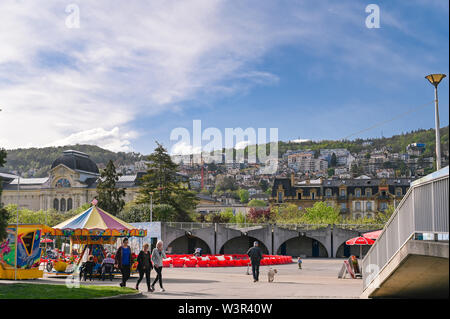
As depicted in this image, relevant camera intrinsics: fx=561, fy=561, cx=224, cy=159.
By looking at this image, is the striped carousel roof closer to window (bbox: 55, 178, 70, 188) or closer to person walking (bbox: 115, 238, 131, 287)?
person walking (bbox: 115, 238, 131, 287)

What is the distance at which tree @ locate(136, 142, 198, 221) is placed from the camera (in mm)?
76750

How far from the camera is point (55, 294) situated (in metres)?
15.8

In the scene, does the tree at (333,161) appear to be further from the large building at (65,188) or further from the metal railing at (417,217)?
the metal railing at (417,217)

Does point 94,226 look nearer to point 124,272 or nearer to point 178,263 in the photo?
point 124,272

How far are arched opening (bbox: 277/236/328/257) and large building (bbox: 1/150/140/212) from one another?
6456cm

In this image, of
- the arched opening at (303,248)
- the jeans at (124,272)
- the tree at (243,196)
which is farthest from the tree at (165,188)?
the tree at (243,196)

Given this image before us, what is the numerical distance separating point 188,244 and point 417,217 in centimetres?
5751

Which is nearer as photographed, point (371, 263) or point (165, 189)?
point (371, 263)

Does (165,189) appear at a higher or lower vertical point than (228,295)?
higher

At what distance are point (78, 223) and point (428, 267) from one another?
19.2 meters

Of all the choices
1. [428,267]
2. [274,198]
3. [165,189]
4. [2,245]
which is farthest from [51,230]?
[274,198]

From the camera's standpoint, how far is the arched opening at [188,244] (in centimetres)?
6638

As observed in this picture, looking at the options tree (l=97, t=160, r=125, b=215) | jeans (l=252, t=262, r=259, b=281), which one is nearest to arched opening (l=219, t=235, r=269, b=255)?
tree (l=97, t=160, r=125, b=215)
